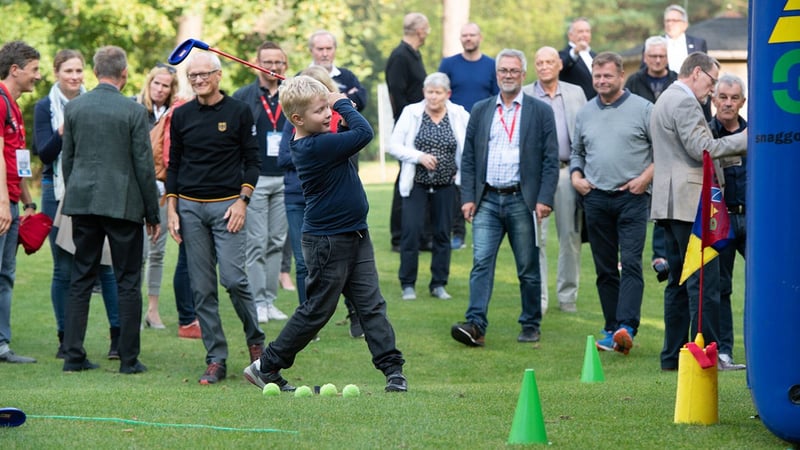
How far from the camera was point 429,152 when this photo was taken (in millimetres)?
13250

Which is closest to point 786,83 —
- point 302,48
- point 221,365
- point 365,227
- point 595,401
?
point 595,401

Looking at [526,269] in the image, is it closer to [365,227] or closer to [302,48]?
[365,227]

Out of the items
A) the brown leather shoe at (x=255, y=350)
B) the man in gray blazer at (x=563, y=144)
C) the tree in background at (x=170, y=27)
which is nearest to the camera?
the brown leather shoe at (x=255, y=350)

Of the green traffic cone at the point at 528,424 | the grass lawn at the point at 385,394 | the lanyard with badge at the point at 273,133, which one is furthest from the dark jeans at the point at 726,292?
the lanyard with badge at the point at 273,133

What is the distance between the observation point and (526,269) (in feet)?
37.3

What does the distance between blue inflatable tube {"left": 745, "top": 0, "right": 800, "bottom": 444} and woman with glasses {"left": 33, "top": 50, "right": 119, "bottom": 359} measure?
625cm

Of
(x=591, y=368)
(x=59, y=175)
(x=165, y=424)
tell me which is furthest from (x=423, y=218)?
(x=165, y=424)

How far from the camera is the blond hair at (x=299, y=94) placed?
7660mm

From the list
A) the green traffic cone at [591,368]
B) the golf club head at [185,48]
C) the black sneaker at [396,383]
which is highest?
the golf club head at [185,48]

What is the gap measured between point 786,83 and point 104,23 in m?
32.7

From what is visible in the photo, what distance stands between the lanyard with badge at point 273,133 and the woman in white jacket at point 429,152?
157 centimetres

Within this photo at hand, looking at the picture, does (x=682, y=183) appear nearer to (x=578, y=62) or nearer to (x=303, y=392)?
(x=303, y=392)

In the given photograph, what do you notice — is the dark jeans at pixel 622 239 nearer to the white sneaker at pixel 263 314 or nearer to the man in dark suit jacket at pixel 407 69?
the white sneaker at pixel 263 314

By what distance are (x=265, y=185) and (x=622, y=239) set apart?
348 cm
